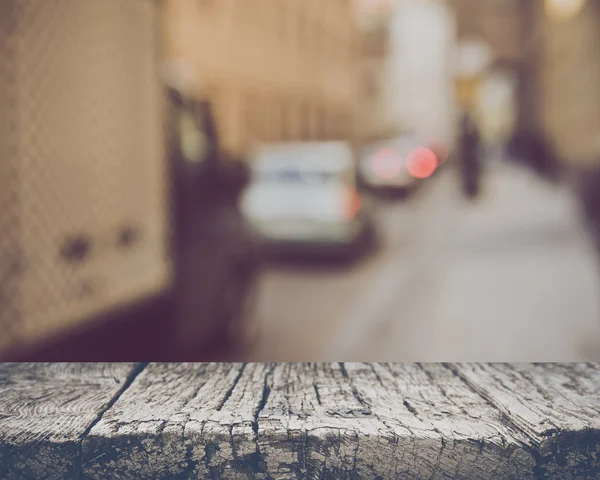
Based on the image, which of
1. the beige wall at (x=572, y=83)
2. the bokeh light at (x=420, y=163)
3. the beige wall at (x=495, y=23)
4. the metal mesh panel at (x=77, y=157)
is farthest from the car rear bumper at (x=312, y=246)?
the beige wall at (x=495, y=23)

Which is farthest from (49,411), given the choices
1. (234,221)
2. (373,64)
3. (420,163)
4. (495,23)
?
(373,64)

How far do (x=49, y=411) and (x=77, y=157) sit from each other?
273 centimetres

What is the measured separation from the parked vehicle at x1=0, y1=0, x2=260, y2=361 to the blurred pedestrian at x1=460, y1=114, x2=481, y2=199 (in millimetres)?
14374

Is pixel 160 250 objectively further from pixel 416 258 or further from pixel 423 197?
pixel 423 197

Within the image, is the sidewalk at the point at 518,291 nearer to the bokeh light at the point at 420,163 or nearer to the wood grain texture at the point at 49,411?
the wood grain texture at the point at 49,411

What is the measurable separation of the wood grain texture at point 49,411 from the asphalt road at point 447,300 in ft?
18.2

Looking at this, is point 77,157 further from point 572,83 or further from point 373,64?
point 373,64

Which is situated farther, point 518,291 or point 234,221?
point 518,291

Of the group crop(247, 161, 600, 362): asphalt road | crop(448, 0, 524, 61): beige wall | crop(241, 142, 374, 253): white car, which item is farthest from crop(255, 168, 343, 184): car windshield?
crop(448, 0, 524, 61): beige wall

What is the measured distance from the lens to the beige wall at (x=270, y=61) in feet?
88.3

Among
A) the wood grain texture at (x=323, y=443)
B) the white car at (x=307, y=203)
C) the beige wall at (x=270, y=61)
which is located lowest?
the white car at (x=307, y=203)

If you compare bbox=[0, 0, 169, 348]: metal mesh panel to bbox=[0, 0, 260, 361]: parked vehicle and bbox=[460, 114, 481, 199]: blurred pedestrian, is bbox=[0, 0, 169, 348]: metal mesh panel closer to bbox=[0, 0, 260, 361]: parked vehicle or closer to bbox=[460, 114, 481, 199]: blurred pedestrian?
bbox=[0, 0, 260, 361]: parked vehicle

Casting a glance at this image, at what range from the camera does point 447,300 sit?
9.51 m

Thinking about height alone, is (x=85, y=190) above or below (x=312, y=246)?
above
